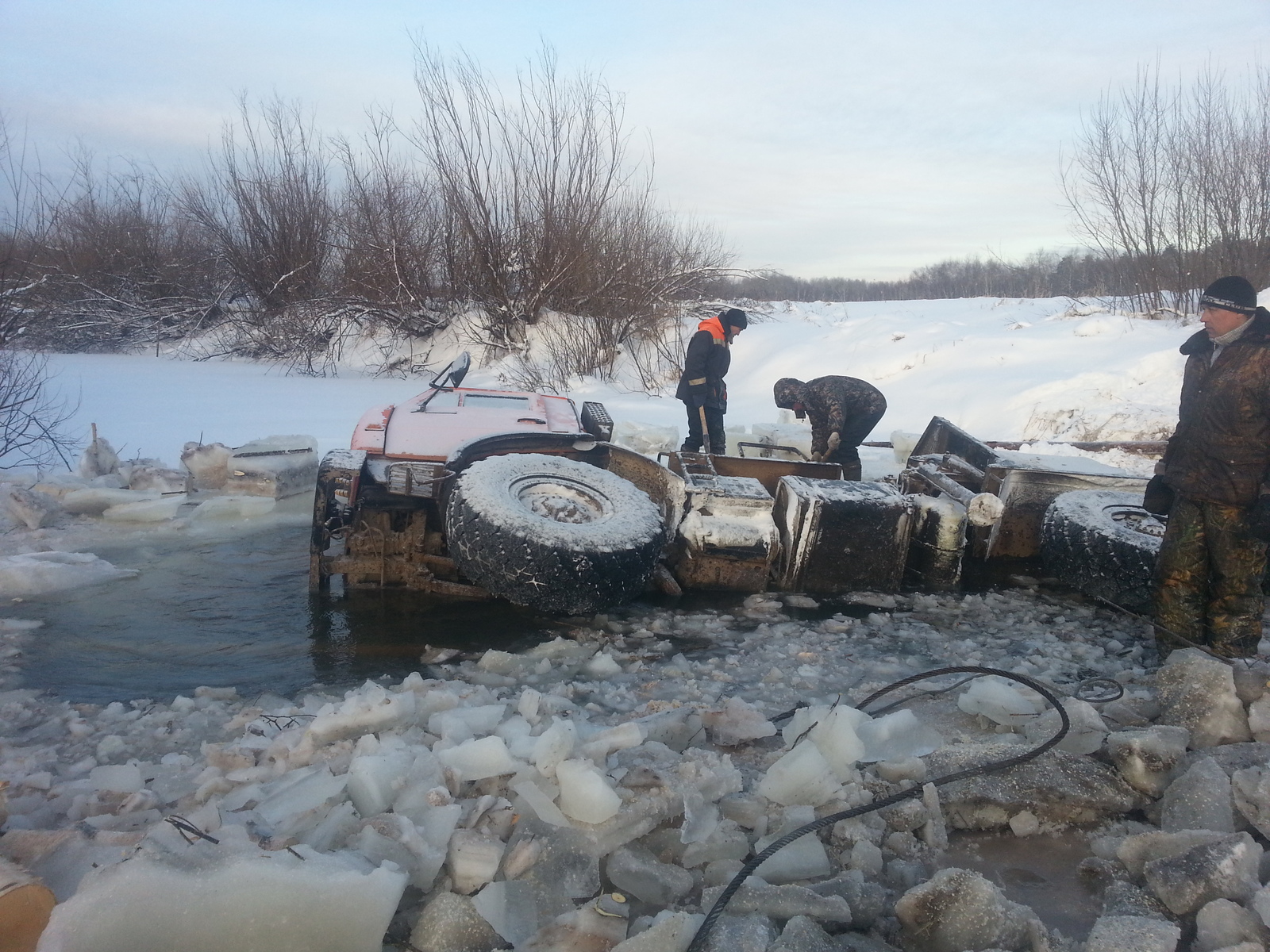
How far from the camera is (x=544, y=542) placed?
12.6 feet

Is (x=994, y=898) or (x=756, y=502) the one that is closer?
(x=994, y=898)

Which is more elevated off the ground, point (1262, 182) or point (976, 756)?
point (1262, 182)

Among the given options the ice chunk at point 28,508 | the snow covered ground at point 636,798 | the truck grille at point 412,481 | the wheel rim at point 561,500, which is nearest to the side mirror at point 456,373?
the truck grille at point 412,481

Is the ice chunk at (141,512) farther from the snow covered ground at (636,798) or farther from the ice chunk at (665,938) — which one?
the ice chunk at (665,938)

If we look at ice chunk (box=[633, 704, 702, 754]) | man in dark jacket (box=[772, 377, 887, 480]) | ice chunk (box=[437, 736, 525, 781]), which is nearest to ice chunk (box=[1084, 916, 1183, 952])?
ice chunk (box=[633, 704, 702, 754])

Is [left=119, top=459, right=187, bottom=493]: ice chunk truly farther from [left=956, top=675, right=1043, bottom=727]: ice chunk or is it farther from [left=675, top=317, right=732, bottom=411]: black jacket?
[left=956, top=675, right=1043, bottom=727]: ice chunk

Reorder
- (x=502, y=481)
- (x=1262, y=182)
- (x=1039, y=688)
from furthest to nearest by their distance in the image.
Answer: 1. (x=1262, y=182)
2. (x=502, y=481)
3. (x=1039, y=688)

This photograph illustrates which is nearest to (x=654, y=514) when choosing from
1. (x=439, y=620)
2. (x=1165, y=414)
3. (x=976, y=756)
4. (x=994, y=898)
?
(x=439, y=620)

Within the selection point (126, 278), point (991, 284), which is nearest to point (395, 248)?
point (126, 278)

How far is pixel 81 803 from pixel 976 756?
280cm

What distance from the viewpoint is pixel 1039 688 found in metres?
3.00

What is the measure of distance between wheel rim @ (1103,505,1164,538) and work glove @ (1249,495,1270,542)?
3.38 feet

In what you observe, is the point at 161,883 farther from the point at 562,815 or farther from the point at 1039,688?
the point at 1039,688

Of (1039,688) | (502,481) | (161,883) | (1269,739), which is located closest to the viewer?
(161,883)
